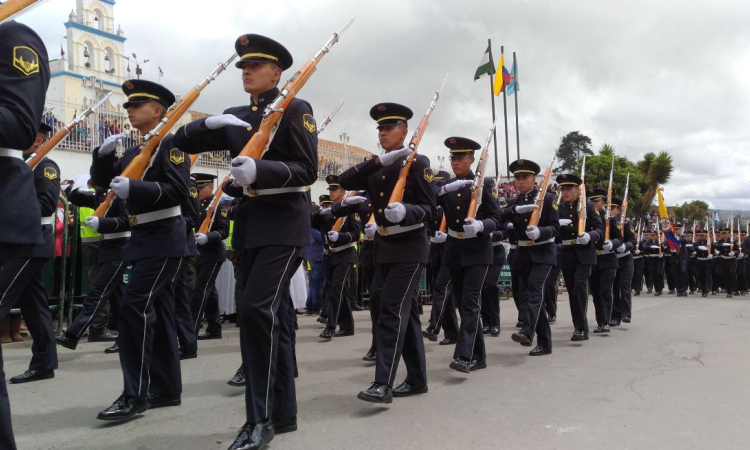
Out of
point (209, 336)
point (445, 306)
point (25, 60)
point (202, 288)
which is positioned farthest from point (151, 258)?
point (445, 306)

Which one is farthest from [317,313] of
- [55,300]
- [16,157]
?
[16,157]

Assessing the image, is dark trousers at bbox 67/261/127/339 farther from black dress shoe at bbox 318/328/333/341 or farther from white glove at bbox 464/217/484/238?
white glove at bbox 464/217/484/238

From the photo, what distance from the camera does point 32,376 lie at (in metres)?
→ 5.55

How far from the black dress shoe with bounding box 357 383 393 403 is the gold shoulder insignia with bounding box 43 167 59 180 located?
330 centimetres

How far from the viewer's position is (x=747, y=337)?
882 centimetres

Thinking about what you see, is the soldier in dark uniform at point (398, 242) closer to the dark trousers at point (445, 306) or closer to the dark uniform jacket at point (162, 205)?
the dark uniform jacket at point (162, 205)

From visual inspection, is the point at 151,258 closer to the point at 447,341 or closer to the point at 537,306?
the point at 537,306

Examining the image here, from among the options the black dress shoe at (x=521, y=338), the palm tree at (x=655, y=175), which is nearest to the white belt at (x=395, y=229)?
the black dress shoe at (x=521, y=338)

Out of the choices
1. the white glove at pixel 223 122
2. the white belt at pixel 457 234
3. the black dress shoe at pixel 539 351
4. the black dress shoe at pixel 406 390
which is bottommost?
the black dress shoe at pixel 539 351

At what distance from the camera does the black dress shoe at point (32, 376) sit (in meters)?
5.48

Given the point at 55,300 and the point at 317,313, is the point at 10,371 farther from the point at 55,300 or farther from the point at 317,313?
the point at 317,313

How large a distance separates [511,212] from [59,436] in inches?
210

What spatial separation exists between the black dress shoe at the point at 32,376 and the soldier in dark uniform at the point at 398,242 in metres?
3.04

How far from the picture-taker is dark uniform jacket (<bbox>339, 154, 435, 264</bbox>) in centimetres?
501
